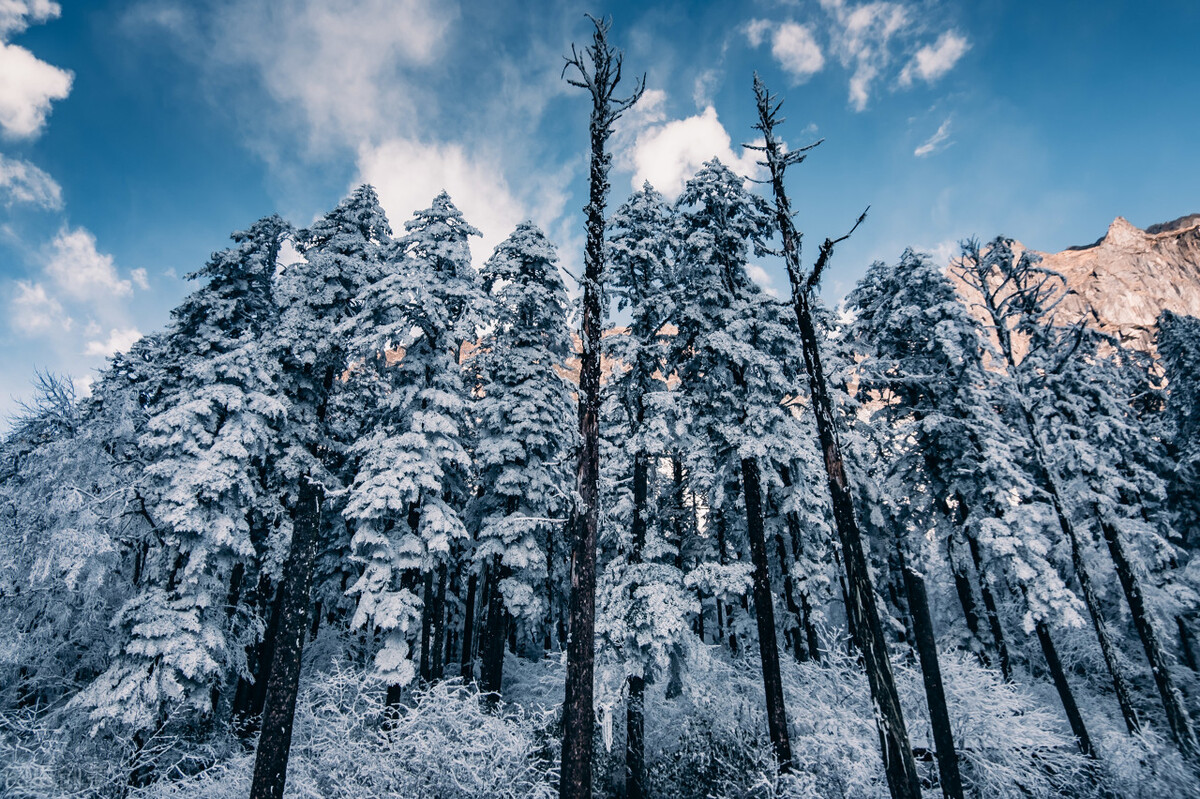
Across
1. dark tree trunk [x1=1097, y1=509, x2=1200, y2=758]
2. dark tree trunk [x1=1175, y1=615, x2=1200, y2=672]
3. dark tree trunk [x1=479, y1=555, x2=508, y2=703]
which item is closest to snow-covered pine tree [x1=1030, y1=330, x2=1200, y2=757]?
dark tree trunk [x1=1097, y1=509, x2=1200, y2=758]

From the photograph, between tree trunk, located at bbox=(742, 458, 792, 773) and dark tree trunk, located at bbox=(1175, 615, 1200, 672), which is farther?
dark tree trunk, located at bbox=(1175, 615, 1200, 672)

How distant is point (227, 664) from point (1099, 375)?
128ft

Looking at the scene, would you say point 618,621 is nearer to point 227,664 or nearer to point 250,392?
point 227,664

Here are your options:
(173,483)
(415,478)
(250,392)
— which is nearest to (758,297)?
(415,478)

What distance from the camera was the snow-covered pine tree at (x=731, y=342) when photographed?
14.1 meters

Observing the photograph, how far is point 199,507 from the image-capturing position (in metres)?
14.7

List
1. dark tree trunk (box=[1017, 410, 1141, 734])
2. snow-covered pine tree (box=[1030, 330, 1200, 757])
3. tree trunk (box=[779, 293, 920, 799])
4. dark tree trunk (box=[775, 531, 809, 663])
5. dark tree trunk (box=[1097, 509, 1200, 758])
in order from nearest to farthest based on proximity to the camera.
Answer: tree trunk (box=[779, 293, 920, 799]) < dark tree trunk (box=[1097, 509, 1200, 758]) < dark tree trunk (box=[1017, 410, 1141, 734]) < snow-covered pine tree (box=[1030, 330, 1200, 757]) < dark tree trunk (box=[775, 531, 809, 663])

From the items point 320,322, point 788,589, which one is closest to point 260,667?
point 320,322

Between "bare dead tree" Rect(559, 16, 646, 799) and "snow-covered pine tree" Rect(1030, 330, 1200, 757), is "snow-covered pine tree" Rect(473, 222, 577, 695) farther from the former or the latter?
"snow-covered pine tree" Rect(1030, 330, 1200, 757)

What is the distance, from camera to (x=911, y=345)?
1933 centimetres

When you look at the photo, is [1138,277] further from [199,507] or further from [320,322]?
[199,507]

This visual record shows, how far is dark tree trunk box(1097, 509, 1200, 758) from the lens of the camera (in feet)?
42.6

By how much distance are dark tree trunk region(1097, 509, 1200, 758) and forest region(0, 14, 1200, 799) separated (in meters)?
0.14

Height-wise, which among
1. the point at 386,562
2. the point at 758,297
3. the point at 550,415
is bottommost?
the point at 386,562
